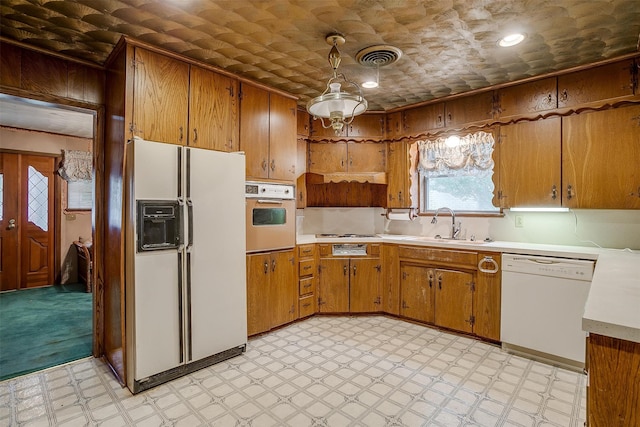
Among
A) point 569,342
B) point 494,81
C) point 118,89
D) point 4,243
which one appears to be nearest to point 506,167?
point 494,81

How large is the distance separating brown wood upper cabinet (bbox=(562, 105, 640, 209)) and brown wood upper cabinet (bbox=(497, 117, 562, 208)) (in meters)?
0.07

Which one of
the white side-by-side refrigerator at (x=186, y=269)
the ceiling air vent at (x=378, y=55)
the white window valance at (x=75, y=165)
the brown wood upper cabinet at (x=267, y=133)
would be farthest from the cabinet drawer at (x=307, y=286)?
the white window valance at (x=75, y=165)

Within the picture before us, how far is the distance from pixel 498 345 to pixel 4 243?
6.89 meters

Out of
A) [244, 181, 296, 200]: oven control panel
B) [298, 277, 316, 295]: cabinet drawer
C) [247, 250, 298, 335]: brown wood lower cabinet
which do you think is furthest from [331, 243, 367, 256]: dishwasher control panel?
[244, 181, 296, 200]: oven control panel

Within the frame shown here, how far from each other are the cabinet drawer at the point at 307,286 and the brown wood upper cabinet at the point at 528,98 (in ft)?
8.91

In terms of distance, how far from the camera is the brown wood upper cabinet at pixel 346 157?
4230 mm

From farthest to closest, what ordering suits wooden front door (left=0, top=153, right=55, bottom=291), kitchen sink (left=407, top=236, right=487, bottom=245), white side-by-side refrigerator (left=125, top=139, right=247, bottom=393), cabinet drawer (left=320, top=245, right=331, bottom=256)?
wooden front door (left=0, top=153, right=55, bottom=291)
cabinet drawer (left=320, top=245, right=331, bottom=256)
kitchen sink (left=407, top=236, right=487, bottom=245)
white side-by-side refrigerator (left=125, top=139, right=247, bottom=393)

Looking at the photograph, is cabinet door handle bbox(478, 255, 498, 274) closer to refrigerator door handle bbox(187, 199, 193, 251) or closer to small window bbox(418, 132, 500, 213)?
small window bbox(418, 132, 500, 213)

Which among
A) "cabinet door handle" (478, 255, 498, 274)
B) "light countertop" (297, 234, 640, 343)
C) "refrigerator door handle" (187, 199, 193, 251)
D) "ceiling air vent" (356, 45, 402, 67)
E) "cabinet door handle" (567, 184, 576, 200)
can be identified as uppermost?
"ceiling air vent" (356, 45, 402, 67)

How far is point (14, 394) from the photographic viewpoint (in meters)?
Answer: 2.29

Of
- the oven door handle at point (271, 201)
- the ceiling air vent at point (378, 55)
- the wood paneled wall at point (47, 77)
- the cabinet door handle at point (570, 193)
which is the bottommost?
the oven door handle at point (271, 201)

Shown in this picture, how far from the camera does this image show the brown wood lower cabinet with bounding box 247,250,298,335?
3203 mm

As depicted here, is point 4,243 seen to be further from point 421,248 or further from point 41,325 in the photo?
point 421,248

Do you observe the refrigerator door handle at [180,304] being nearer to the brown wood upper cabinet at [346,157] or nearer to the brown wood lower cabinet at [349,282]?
the brown wood lower cabinet at [349,282]
